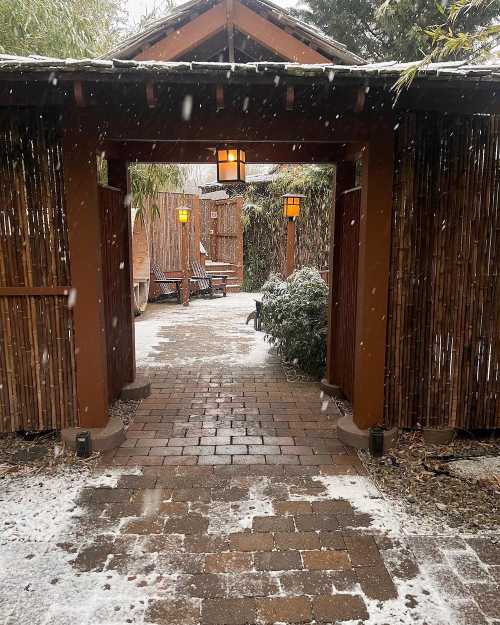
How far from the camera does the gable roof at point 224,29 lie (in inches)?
199

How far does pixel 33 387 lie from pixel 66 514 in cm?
143

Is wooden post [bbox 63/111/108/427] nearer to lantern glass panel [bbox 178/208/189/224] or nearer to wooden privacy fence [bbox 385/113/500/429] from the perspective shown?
wooden privacy fence [bbox 385/113/500/429]

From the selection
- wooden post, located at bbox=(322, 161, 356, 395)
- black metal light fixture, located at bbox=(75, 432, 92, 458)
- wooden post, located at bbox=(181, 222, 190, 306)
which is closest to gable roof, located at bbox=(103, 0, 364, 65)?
wooden post, located at bbox=(322, 161, 356, 395)

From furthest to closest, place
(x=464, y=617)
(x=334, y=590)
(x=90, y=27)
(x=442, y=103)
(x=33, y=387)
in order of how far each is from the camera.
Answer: (x=90, y=27) → (x=33, y=387) → (x=442, y=103) → (x=334, y=590) → (x=464, y=617)

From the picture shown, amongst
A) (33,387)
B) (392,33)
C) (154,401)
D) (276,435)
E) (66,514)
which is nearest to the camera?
(66,514)

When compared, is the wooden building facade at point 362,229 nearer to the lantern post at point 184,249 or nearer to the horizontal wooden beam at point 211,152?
the horizontal wooden beam at point 211,152

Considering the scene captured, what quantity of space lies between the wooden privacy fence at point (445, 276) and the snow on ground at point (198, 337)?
3020mm

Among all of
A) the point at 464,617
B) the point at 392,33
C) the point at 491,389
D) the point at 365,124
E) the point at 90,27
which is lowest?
the point at 464,617

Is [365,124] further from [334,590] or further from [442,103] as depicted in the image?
[334,590]

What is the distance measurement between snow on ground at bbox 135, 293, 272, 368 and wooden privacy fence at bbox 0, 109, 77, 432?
2.65 m

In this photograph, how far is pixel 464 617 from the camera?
2311 millimetres

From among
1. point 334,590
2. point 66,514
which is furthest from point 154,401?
point 334,590

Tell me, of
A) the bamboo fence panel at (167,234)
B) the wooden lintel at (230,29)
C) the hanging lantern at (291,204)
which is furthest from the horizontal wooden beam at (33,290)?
the bamboo fence panel at (167,234)

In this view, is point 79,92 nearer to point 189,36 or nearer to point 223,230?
point 189,36
